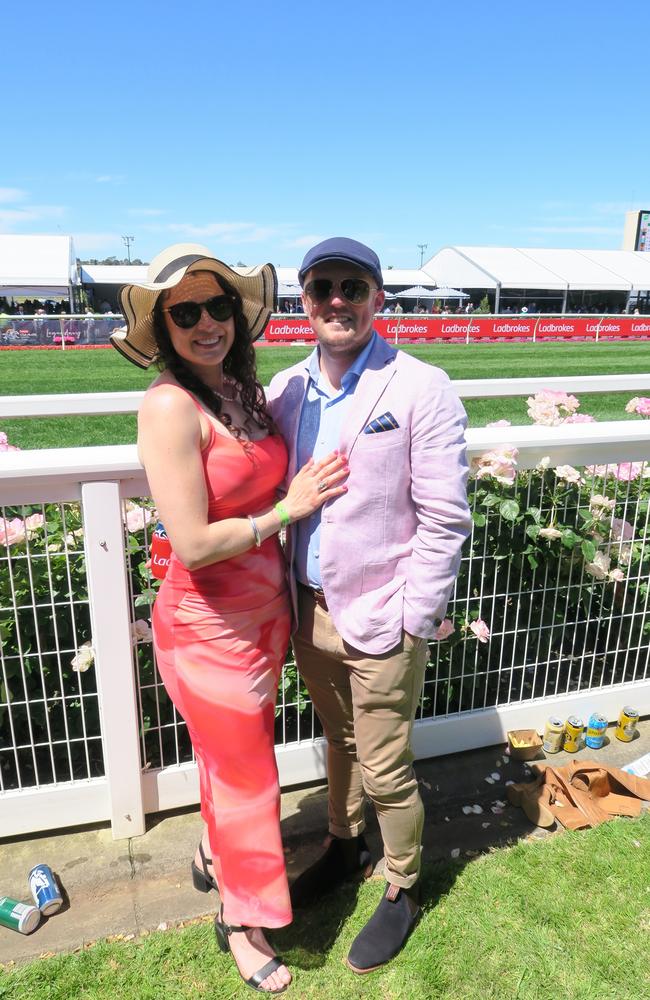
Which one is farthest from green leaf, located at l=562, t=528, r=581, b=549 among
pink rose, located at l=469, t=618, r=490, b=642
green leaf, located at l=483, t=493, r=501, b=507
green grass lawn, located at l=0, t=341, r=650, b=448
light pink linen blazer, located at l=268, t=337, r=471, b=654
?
green grass lawn, located at l=0, t=341, r=650, b=448

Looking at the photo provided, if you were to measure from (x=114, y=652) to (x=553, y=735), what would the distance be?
2089 mm

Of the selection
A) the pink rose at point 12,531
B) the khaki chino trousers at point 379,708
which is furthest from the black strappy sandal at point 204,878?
the pink rose at point 12,531

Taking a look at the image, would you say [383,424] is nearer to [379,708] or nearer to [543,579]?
[379,708]

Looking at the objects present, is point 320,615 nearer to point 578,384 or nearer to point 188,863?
point 188,863

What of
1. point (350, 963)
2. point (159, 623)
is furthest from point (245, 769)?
point (350, 963)

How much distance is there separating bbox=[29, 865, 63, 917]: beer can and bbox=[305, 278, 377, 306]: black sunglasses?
2216 millimetres

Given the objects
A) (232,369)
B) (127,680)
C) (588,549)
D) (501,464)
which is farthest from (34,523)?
(588,549)

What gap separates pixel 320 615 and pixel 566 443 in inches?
55.7

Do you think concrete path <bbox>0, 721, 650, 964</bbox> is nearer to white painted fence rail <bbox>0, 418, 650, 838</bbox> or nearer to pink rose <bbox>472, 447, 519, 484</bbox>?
white painted fence rail <bbox>0, 418, 650, 838</bbox>

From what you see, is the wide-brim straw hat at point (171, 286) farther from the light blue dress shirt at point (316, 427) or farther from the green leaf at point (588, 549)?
the green leaf at point (588, 549)

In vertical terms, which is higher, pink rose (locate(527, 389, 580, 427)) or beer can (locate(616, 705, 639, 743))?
pink rose (locate(527, 389, 580, 427))

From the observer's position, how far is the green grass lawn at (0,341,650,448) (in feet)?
34.7

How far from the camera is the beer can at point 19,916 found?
97.5 inches

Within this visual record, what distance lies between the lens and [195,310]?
2.06m
